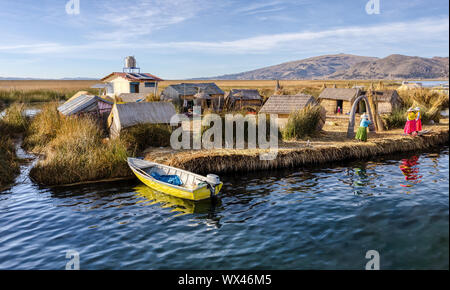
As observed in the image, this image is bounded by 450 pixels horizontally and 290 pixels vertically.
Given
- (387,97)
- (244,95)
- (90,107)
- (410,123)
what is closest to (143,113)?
(90,107)

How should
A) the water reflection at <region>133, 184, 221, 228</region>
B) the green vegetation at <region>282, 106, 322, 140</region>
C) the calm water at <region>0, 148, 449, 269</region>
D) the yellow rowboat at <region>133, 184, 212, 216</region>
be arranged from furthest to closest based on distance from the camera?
the green vegetation at <region>282, 106, 322, 140</region> < the yellow rowboat at <region>133, 184, 212, 216</region> < the water reflection at <region>133, 184, 221, 228</region> < the calm water at <region>0, 148, 449, 269</region>

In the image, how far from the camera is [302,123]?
67.2 feet

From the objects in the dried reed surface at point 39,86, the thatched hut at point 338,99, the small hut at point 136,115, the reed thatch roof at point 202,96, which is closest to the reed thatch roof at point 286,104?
the small hut at point 136,115

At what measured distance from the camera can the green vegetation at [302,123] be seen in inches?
790

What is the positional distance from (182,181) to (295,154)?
242 inches

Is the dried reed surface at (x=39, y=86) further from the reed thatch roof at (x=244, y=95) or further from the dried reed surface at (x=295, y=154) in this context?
the dried reed surface at (x=295, y=154)

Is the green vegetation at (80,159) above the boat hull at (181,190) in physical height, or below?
above

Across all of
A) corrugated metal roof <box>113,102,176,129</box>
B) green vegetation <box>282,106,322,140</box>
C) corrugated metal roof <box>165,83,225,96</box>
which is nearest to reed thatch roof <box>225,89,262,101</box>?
corrugated metal roof <box>165,83,225,96</box>

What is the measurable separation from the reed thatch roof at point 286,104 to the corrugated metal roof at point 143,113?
6.52 m

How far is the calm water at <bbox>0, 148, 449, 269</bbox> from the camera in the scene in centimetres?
844

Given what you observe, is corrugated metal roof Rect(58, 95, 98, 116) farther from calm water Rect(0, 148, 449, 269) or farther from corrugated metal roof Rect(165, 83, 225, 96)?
corrugated metal roof Rect(165, 83, 225, 96)

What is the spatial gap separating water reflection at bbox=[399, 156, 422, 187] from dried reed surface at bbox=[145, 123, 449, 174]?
1.58 m
